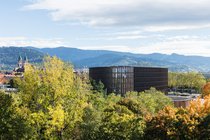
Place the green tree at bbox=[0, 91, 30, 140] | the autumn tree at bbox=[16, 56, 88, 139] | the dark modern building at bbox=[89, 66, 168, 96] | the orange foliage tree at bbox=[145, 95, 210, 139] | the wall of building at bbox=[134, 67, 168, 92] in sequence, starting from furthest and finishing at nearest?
the wall of building at bbox=[134, 67, 168, 92]
the dark modern building at bbox=[89, 66, 168, 96]
the autumn tree at bbox=[16, 56, 88, 139]
the orange foliage tree at bbox=[145, 95, 210, 139]
the green tree at bbox=[0, 91, 30, 140]

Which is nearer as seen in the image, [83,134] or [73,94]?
[83,134]

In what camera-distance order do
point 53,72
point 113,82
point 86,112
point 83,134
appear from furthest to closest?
1. point 113,82
2. point 53,72
3. point 86,112
4. point 83,134

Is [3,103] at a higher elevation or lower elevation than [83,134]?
higher

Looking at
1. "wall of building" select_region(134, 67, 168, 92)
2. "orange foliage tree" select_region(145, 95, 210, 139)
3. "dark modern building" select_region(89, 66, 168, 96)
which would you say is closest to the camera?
"orange foliage tree" select_region(145, 95, 210, 139)

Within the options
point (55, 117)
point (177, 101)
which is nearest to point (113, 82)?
point (177, 101)

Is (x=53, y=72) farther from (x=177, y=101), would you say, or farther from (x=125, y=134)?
(x=177, y=101)

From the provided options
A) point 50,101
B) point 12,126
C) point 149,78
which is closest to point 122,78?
point 149,78

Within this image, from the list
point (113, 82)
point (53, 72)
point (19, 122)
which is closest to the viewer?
point (19, 122)

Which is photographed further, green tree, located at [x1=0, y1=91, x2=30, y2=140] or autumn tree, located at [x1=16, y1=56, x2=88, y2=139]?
autumn tree, located at [x1=16, y1=56, x2=88, y2=139]

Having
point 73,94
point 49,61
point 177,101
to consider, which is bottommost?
point 177,101

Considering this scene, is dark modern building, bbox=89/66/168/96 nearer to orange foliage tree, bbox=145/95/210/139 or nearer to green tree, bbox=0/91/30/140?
orange foliage tree, bbox=145/95/210/139

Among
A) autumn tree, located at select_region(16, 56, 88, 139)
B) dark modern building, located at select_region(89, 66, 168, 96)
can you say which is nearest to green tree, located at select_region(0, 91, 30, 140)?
autumn tree, located at select_region(16, 56, 88, 139)

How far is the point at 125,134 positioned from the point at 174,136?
541cm

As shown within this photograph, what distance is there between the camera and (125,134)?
47125mm
